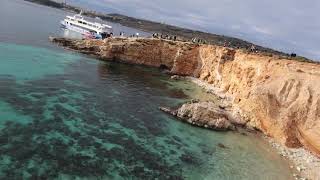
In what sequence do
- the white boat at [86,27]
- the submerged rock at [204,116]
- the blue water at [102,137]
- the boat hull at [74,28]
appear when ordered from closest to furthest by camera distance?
Result: the blue water at [102,137] → the submerged rock at [204,116] → the white boat at [86,27] → the boat hull at [74,28]

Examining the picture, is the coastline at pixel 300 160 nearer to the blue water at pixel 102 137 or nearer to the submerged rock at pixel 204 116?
the blue water at pixel 102 137

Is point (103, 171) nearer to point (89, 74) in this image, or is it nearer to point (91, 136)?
point (91, 136)

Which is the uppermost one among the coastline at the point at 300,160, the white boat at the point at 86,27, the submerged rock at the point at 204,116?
the white boat at the point at 86,27

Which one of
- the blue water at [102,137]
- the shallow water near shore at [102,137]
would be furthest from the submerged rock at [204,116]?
the shallow water near shore at [102,137]

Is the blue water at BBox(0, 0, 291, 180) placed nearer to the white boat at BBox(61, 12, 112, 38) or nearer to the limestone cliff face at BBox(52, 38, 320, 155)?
the limestone cliff face at BBox(52, 38, 320, 155)

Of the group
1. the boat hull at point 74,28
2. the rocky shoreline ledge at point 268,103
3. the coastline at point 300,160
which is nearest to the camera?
the coastline at point 300,160

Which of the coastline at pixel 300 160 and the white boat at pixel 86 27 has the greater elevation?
the white boat at pixel 86 27

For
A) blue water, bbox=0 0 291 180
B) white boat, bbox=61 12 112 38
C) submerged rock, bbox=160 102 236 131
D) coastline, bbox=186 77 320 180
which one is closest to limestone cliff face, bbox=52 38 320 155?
coastline, bbox=186 77 320 180
